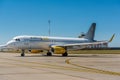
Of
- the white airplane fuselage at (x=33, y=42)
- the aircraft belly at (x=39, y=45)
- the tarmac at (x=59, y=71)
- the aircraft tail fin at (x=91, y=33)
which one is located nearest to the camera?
the tarmac at (x=59, y=71)

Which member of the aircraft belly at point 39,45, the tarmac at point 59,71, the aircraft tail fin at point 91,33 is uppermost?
the aircraft tail fin at point 91,33

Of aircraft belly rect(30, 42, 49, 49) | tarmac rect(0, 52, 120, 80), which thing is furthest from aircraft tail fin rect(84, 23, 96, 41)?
tarmac rect(0, 52, 120, 80)

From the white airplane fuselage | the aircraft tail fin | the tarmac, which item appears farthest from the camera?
the aircraft tail fin

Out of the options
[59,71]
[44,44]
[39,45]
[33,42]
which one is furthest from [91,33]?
[59,71]

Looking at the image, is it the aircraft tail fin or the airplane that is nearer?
the airplane

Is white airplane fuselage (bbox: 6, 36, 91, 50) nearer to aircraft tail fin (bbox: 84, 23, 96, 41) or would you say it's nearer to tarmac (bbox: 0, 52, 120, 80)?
aircraft tail fin (bbox: 84, 23, 96, 41)

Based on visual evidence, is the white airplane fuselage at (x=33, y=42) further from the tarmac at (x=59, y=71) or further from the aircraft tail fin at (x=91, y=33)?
the tarmac at (x=59, y=71)

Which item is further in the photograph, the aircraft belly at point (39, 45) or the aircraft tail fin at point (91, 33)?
the aircraft tail fin at point (91, 33)

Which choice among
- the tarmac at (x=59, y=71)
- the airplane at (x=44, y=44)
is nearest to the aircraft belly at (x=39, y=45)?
the airplane at (x=44, y=44)

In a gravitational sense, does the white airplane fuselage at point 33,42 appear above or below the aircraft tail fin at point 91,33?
below

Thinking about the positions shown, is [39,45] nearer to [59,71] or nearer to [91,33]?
[91,33]

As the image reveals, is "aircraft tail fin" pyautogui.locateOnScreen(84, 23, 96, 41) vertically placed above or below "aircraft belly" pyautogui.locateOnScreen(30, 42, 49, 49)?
above

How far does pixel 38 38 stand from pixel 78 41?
355 inches

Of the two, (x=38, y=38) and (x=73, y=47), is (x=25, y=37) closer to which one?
(x=38, y=38)
